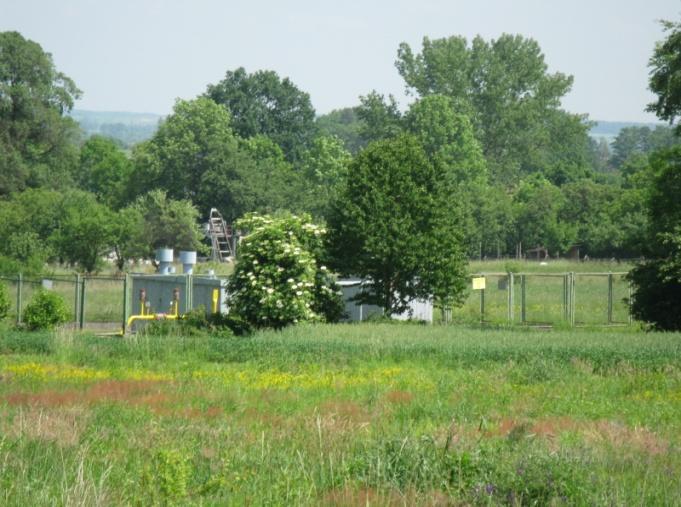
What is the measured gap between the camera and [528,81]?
390 ft

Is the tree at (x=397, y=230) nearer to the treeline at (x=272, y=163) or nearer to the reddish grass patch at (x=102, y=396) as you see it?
the reddish grass patch at (x=102, y=396)

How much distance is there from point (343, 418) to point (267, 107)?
105 meters

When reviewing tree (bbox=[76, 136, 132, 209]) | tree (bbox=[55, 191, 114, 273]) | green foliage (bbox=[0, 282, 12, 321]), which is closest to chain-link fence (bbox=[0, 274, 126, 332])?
green foliage (bbox=[0, 282, 12, 321])

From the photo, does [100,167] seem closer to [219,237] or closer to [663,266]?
[219,237]

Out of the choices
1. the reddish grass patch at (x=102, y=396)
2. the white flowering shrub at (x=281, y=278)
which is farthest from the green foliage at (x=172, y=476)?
the white flowering shrub at (x=281, y=278)

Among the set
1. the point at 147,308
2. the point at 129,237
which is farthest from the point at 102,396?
the point at 129,237

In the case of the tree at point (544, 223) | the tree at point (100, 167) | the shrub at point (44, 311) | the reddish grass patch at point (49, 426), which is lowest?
the reddish grass patch at point (49, 426)

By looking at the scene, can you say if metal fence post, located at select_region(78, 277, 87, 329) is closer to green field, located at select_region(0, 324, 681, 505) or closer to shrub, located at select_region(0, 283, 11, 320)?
shrub, located at select_region(0, 283, 11, 320)

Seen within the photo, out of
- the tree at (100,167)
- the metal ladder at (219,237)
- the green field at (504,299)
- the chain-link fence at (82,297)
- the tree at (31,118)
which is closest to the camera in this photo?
the chain-link fence at (82,297)

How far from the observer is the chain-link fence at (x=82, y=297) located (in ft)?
124

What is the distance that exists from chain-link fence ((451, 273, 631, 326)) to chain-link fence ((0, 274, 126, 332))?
1295 centimetres

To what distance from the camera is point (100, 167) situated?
108m

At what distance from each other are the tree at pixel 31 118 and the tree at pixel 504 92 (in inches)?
1474

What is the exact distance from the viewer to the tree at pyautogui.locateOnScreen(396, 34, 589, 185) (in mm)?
110875
